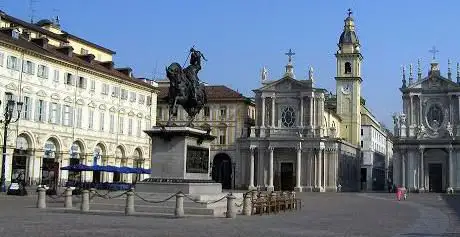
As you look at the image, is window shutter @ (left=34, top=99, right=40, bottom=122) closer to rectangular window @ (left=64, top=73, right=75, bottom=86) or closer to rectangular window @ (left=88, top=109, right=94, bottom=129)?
rectangular window @ (left=64, top=73, right=75, bottom=86)

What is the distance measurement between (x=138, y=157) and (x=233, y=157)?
2054 cm

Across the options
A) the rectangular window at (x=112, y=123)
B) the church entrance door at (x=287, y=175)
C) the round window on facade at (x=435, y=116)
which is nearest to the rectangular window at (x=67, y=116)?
the rectangular window at (x=112, y=123)

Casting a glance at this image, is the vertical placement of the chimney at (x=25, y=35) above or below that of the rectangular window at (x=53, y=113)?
above

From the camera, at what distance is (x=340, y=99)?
110062 millimetres

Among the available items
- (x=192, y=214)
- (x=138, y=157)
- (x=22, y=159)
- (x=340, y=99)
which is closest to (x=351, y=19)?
(x=340, y=99)

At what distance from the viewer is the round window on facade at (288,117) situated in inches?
3725

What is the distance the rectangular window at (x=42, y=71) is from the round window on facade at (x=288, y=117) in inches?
1645

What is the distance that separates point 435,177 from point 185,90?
68.9 meters

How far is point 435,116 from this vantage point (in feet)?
302

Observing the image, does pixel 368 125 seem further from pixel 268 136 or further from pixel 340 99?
pixel 268 136

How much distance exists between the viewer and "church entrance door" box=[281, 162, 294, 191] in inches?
3676

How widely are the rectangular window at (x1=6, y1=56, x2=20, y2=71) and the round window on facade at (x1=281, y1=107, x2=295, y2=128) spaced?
4597 cm

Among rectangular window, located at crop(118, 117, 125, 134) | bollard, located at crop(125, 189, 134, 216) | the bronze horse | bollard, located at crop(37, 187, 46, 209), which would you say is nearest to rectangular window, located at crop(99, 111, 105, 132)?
rectangular window, located at crop(118, 117, 125, 134)

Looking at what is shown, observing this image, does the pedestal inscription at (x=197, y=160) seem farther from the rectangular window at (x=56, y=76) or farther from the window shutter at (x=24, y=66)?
the rectangular window at (x=56, y=76)
